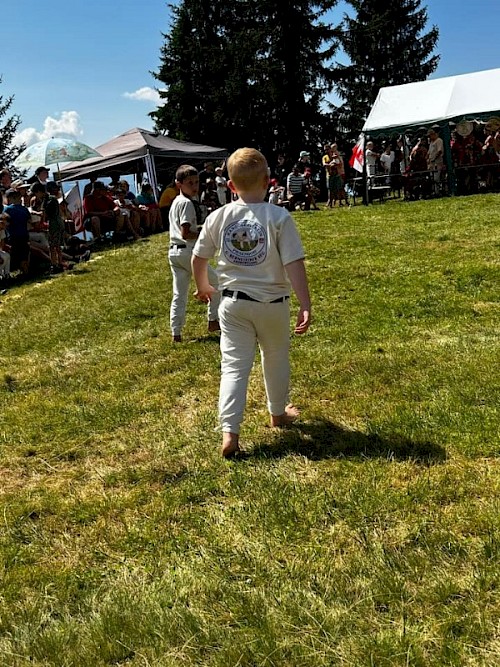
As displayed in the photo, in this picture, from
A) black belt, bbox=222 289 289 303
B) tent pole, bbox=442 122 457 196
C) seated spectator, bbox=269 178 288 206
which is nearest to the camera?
black belt, bbox=222 289 289 303

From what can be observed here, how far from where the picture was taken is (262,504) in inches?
120

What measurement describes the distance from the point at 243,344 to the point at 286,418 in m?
0.64

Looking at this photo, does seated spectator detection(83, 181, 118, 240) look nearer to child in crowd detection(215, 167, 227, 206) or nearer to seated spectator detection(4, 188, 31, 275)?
seated spectator detection(4, 188, 31, 275)

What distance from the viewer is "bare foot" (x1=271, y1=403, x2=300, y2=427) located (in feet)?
12.9

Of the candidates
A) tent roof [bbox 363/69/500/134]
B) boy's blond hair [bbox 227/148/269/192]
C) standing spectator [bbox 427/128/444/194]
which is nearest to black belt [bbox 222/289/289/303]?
boy's blond hair [bbox 227/148/269/192]

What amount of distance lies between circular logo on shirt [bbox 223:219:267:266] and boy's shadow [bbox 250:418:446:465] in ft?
3.53

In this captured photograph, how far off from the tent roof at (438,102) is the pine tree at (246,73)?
14.6 m

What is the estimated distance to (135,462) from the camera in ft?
12.2

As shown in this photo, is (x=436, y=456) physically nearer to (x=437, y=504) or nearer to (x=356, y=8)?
(x=437, y=504)

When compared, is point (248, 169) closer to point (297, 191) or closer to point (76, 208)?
point (76, 208)

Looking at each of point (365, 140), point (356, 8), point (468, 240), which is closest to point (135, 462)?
point (468, 240)

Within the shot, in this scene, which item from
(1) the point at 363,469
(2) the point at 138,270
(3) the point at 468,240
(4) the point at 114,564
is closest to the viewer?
(4) the point at 114,564

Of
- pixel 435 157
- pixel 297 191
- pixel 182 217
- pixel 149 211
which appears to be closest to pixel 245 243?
pixel 182 217

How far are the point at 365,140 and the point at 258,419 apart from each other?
16302mm
